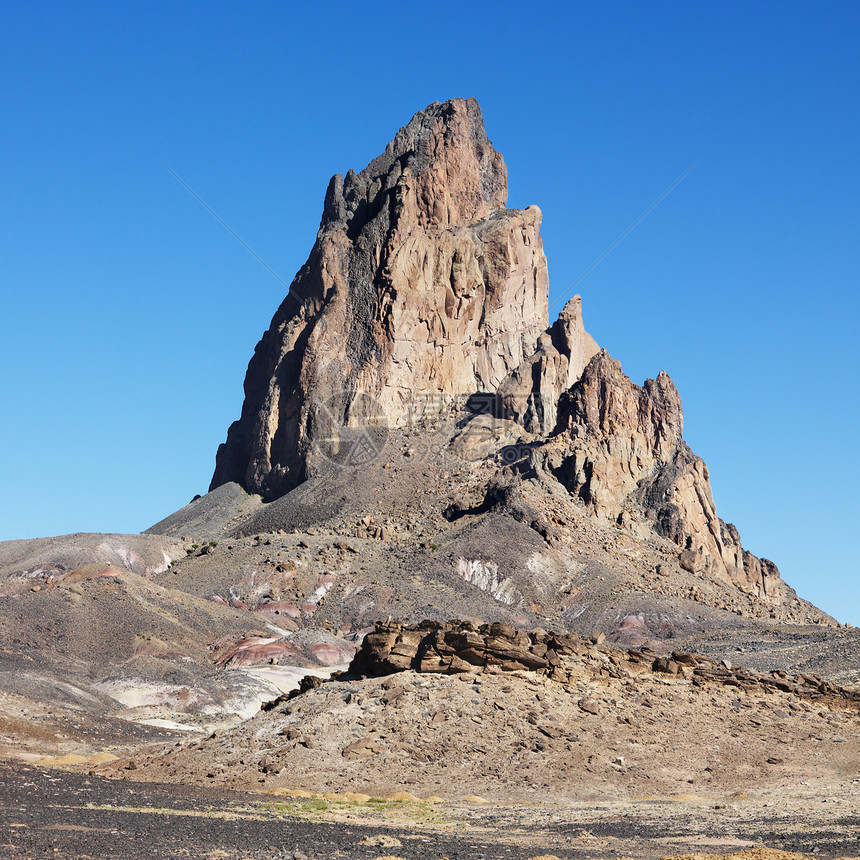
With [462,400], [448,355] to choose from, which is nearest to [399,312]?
[448,355]

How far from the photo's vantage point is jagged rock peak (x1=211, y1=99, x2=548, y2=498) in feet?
528

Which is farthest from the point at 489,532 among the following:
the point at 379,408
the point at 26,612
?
the point at 26,612

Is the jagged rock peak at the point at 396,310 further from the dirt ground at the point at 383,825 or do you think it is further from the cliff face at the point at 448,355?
the dirt ground at the point at 383,825

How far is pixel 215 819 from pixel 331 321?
138731 millimetres

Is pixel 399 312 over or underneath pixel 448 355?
over

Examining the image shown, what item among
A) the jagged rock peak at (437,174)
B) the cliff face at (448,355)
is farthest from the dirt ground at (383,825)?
the jagged rock peak at (437,174)

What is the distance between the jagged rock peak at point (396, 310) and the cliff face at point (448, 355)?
0.21 meters

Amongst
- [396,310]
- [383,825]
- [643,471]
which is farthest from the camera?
[396,310]

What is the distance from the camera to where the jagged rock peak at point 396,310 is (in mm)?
161000

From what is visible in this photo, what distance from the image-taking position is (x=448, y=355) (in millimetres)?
167500

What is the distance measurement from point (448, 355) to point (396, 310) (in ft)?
33.2

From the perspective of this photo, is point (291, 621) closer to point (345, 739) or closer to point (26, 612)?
point (26, 612)

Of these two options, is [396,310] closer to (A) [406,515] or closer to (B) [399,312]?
(B) [399,312]

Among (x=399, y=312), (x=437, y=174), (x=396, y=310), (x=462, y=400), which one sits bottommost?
(x=462, y=400)
